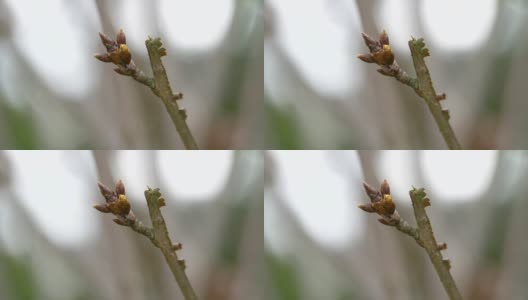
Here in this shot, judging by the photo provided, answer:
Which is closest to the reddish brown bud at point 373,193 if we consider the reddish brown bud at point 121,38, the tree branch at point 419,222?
the tree branch at point 419,222

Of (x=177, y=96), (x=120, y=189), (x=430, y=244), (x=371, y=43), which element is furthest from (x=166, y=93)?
(x=430, y=244)

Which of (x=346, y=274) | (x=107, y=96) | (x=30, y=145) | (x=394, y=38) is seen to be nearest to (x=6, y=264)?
(x=30, y=145)

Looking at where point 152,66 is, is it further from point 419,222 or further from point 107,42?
point 419,222

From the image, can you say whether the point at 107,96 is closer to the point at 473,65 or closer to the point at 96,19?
the point at 96,19

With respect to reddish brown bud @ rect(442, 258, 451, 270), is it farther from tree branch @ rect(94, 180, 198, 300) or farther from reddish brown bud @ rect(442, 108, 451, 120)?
tree branch @ rect(94, 180, 198, 300)

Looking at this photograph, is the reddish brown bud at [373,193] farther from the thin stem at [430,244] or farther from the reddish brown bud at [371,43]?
the reddish brown bud at [371,43]

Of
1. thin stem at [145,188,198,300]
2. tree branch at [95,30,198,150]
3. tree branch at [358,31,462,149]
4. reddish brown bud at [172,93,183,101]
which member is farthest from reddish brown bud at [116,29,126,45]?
tree branch at [358,31,462,149]
